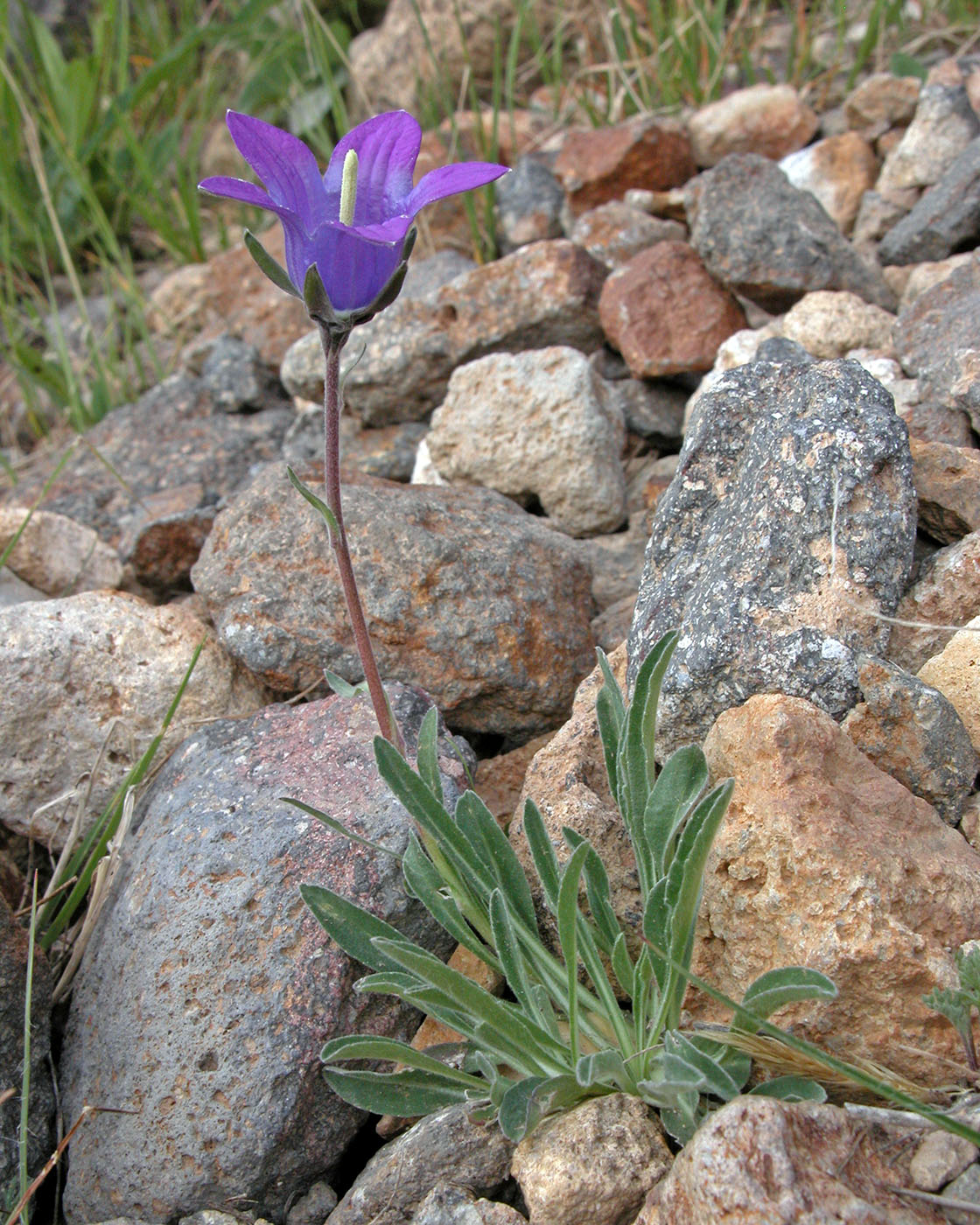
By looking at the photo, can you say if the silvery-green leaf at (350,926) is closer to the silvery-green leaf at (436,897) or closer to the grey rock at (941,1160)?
the silvery-green leaf at (436,897)

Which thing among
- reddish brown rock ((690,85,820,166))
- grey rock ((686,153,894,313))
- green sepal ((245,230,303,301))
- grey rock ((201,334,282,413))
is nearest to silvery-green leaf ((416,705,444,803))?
green sepal ((245,230,303,301))

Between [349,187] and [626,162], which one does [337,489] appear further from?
[626,162]

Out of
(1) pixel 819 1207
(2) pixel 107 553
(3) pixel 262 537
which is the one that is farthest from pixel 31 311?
(1) pixel 819 1207

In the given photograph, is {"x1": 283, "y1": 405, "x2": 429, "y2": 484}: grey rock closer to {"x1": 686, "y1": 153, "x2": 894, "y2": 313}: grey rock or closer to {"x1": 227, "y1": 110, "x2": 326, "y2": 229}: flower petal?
{"x1": 686, "y1": 153, "x2": 894, "y2": 313}: grey rock

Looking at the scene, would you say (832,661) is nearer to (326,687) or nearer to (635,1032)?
(635,1032)

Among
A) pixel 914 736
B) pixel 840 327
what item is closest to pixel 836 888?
pixel 914 736

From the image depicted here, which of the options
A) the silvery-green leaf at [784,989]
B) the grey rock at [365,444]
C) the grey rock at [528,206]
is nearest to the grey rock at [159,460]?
the grey rock at [365,444]
